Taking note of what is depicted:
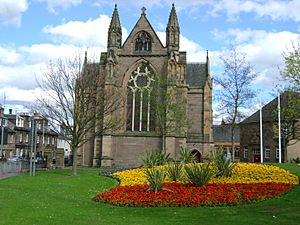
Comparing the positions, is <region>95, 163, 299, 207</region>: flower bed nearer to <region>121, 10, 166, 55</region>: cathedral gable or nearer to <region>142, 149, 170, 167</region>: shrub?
<region>142, 149, 170, 167</region>: shrub

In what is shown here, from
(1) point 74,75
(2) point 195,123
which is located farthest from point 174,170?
(2) point 195,123

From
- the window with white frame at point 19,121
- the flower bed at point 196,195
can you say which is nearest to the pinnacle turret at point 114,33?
the flower bed at point 196,195

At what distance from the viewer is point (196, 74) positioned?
4781 centimetres

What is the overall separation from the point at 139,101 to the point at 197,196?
1155 inches

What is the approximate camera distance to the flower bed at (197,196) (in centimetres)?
1327

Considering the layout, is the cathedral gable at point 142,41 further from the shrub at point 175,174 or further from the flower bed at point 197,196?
the flower bed at point 197,196

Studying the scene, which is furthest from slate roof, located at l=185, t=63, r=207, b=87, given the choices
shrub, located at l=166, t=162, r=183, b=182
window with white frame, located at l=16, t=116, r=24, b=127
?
window with white frame, located at l=16, t=116, r=24, b=127

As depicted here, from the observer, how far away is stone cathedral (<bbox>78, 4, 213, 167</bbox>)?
134ft

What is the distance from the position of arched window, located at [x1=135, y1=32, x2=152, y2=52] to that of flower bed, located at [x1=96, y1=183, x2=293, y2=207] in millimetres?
29758

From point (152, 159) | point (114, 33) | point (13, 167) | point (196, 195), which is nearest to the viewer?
point (196, 195)

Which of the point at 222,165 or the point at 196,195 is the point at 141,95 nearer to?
the point at 222,165

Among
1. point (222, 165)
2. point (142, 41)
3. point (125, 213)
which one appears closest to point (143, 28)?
point (142, 41)

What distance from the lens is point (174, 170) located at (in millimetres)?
19391

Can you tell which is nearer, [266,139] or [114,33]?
[114,33]
